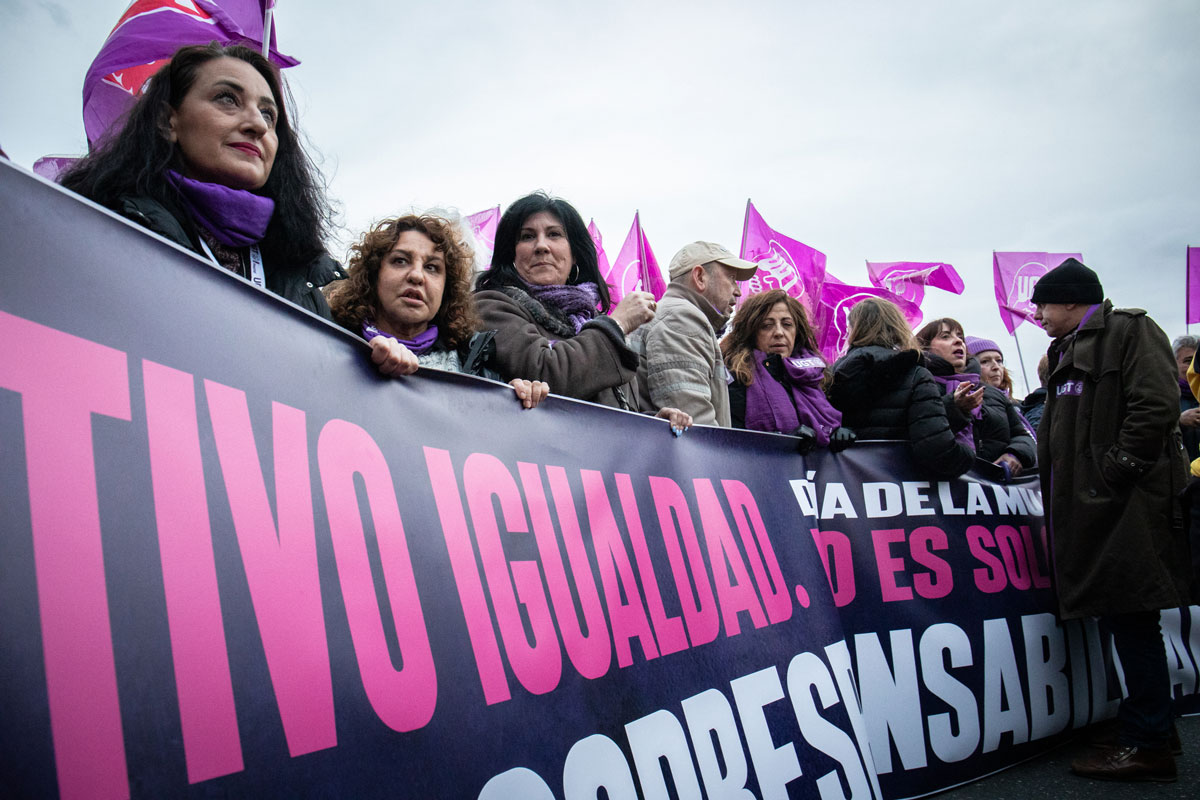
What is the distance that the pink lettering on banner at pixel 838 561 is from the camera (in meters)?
2.86

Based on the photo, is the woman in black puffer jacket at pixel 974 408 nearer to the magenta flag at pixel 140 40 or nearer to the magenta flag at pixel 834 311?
the magenta flag at pixel 140 40

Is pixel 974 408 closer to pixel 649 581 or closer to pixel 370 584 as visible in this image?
pixel 649 581

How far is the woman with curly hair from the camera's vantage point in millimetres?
2348

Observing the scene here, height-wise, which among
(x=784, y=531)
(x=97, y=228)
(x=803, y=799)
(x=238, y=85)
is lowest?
(x=803, y=799)

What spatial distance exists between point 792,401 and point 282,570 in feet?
8.54

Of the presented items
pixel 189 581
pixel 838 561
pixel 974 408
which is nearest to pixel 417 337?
pixel 189 581

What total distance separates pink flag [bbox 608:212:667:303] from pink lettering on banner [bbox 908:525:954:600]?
7548 mm

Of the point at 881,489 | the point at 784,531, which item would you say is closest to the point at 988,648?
the point at 881,489

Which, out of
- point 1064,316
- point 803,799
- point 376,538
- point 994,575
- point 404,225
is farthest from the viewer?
point 1064,316

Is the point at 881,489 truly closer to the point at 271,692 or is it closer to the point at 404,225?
the point at 404,225

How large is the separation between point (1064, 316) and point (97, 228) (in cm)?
387

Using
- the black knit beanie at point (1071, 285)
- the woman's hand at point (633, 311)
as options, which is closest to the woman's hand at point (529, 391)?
the woman's hand at point (633, 311)

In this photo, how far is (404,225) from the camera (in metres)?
2.52

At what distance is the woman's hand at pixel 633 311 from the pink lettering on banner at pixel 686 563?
22.6 inches
